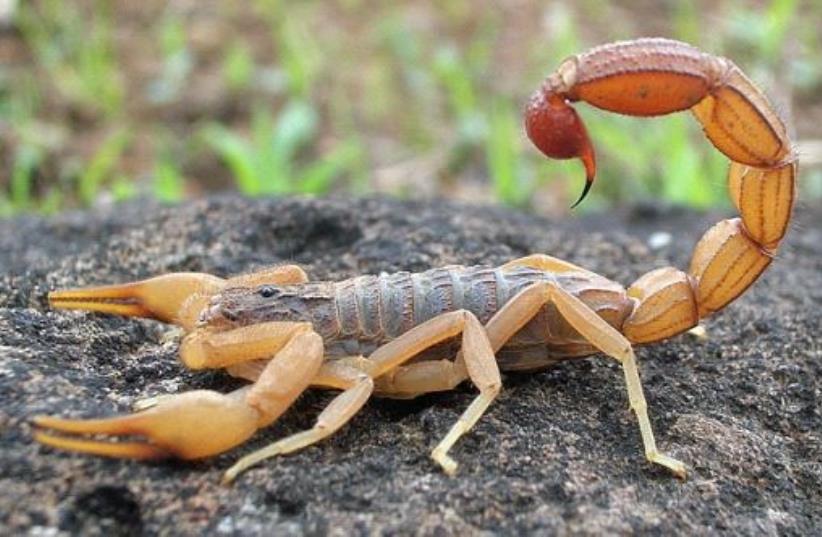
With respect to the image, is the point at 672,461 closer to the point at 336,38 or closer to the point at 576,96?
the point at 576,96

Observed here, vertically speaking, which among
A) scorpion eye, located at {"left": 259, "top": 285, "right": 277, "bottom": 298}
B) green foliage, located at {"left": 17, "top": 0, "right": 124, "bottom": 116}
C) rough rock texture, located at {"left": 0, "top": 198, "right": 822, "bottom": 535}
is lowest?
rough rock texture, located at {"left": 0, "top": 198, "right": 822, "bottom": 535}

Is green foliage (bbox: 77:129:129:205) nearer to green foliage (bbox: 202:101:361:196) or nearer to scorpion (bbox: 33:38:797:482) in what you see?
green foliage (bbox: 202:101:361:196)

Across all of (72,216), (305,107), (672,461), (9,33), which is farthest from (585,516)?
(9,33)

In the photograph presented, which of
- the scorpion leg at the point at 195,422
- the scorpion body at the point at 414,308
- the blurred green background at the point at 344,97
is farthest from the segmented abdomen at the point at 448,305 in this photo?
the blurred green background at the point at 344,97

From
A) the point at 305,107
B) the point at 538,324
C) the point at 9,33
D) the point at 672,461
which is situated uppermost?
the point at 9,33

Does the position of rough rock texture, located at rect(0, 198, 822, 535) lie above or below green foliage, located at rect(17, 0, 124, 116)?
below

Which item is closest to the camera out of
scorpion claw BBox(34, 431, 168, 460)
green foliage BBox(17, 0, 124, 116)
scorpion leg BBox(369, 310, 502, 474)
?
scorpion claw BBox(34, 431, 168, 460)

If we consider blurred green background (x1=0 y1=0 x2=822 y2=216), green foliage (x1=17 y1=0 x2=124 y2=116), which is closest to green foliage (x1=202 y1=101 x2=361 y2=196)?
blurred green background (x1=0 y1=0 x2=822 y2=216)

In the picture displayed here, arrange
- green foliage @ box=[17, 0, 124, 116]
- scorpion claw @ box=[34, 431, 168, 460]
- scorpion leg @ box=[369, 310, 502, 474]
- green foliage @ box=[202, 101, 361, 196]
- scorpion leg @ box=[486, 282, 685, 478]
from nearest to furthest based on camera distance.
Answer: scorpion claw @ box=[34, 431, 168, 460] < scorpion leg @ box=[369, 310, 502, 474] < scorpion leg @ box=[486, 282, 685, 478] < green foliage @ box=[202, 101, 361, 196] < green foliage @ box=[17, 0, 124, 116]
